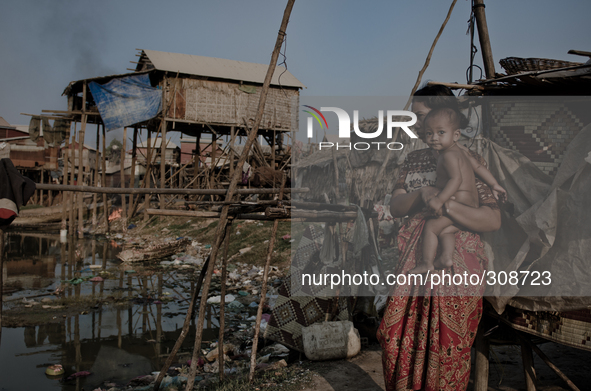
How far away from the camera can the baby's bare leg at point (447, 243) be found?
2.64m

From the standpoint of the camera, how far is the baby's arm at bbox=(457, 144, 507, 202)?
2.70 metres

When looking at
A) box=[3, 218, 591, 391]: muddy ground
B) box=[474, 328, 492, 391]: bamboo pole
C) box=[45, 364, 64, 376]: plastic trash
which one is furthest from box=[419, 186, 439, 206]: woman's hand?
box=[45, 364, 64, 376]: plastic trash

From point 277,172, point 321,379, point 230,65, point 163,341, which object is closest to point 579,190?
point 321,379

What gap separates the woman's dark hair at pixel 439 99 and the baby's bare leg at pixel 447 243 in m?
0.77

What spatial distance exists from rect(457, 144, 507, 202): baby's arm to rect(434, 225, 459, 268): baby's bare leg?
15.5 inches

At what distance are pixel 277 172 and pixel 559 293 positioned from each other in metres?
8.69

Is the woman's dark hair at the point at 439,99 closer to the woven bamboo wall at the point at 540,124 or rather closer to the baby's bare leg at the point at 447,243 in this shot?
the woven bamboo wall at the point at 540,124

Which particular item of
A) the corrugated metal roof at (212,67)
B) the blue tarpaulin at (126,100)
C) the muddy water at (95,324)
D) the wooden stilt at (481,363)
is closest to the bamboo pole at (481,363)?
the wooden stilt at (481,363)

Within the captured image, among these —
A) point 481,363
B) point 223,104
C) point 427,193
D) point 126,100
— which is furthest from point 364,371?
point 126,100

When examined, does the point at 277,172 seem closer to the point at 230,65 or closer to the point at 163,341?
the point at 163,341

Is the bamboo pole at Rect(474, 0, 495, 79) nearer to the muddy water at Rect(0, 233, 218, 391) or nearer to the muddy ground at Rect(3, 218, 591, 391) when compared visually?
the muddy ground at Rect(3, 218, 591, 391)

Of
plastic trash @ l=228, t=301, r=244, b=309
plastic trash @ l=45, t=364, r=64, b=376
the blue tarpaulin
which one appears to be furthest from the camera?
the blue tarpaulin

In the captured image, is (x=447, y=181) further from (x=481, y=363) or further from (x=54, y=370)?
(x=54, y=370)

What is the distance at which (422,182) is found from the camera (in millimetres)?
2811
